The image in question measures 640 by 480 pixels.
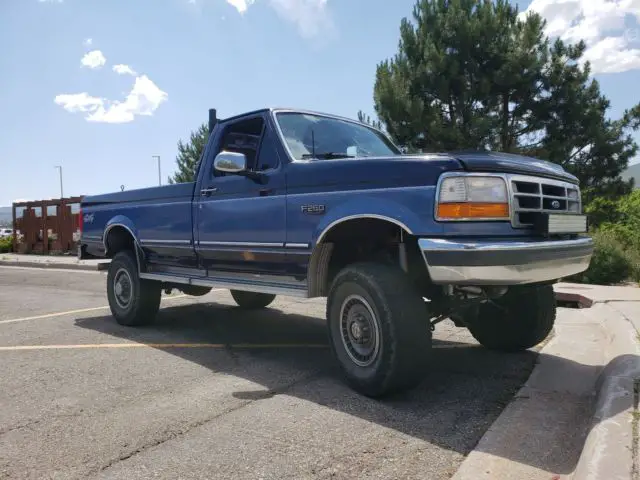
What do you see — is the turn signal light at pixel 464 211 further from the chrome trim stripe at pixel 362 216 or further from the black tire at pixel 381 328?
the black tire at pixel 381 328

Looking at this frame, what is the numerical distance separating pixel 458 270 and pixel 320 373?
176cm

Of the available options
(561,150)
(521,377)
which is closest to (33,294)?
(521,377)

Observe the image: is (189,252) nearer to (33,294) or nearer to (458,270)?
(458,270)

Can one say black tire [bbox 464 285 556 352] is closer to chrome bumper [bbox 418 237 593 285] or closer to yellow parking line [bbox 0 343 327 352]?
chrome bumper [bbox 418 237 593 285]

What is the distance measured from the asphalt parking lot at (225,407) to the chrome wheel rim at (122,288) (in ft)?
1.21

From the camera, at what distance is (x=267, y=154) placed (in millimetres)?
5055

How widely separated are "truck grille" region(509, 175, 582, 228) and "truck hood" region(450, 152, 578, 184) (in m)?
0.05

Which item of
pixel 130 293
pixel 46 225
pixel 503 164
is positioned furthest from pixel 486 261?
pixel 46 225

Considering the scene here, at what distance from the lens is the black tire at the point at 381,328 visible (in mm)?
3621

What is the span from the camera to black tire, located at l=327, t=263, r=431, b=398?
143 inches

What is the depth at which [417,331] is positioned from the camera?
3637 millimetres

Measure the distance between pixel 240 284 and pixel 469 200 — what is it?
2.44m

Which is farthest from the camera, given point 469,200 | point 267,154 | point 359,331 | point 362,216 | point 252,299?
point 252,299

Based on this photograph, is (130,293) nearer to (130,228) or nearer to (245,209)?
(130,228)
